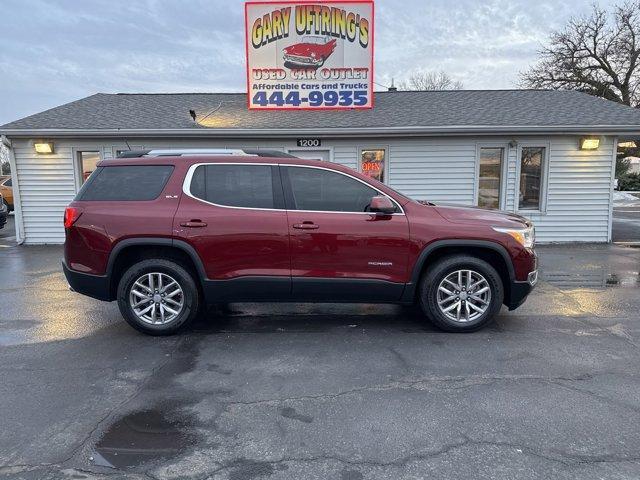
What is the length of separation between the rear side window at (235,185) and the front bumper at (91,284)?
1.33m

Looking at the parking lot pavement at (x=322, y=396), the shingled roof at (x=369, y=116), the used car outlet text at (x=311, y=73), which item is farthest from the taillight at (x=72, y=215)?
the used car outlet text at (x=311, y=73)

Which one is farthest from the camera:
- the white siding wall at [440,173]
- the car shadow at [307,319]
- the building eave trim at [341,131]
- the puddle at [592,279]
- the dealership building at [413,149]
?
the white siding wall at [440,173]

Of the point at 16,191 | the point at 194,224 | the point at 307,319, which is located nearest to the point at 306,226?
the point at 194,224

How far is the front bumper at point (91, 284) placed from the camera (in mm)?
4879

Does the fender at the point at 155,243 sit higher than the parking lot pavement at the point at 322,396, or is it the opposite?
the fender at the point at 155,243

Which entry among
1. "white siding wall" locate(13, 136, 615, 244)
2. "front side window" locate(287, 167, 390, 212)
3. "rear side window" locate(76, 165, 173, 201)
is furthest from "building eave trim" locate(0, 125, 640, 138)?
"front side window" locate(287, 167, 390, 212)

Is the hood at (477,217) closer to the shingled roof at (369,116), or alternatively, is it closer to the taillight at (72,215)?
the taillight at (72,215)

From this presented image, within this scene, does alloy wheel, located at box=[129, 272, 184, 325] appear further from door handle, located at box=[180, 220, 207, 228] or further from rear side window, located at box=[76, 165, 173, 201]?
rear side window, located at box=[76, 165, 173, 201]

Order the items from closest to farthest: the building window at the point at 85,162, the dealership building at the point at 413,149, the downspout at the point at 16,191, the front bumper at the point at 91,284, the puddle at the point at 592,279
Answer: the front bumper at the point at 91,284 < the puddle at the point at 592,279 < the dealership building at the point at 413,149 < the downspout at the point at 16,191 < the building window at the point at 85,162

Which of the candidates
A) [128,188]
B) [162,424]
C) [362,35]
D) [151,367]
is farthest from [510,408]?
[362,35]

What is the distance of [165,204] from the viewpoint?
4844 mm

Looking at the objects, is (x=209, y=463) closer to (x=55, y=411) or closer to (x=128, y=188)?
(x=55, y=411)

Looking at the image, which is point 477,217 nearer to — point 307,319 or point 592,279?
point 307,319

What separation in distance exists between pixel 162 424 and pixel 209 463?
2.01ft
